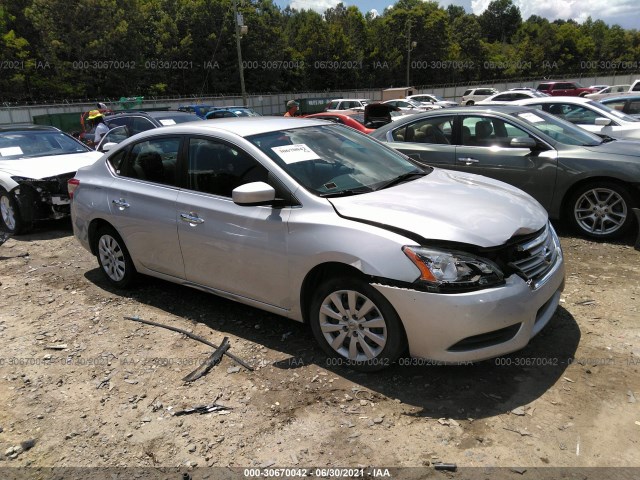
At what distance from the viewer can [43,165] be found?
7758 millimetres

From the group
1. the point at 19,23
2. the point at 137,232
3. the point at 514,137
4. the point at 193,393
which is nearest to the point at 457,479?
→ the point at 193,393

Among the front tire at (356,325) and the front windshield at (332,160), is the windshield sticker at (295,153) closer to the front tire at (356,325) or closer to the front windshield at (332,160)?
the front windshield at (332,160)

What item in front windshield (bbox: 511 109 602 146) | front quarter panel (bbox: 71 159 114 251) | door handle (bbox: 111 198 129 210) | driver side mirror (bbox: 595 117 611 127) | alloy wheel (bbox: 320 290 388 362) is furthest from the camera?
driver side mirror (bbox: 595 117 611 127)

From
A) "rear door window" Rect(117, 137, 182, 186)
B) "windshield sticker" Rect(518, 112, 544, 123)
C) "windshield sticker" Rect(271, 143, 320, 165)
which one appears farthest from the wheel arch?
"windshield sticker" Rect(518, 112, 544, 123)

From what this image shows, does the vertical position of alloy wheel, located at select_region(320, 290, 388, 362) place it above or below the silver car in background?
below

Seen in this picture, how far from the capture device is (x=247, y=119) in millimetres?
4621

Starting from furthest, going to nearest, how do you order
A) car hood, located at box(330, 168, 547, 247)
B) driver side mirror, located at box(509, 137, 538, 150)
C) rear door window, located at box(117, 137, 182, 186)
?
driver side mirror, located at box(509, 137, 538, 150) < rear door window, located at box(117, 137, 182, 186) < car hood, located at box(330, 168, 547, 247)

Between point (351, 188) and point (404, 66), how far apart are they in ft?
254

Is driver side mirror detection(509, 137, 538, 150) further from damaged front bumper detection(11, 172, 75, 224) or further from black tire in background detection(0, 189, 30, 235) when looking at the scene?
black tire in background detection(0, 189, 30, 235)

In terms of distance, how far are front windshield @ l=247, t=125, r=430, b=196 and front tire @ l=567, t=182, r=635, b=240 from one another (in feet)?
8.72

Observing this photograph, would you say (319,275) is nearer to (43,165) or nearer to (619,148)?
(619,148)

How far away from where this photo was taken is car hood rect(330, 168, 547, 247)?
3.06 meters

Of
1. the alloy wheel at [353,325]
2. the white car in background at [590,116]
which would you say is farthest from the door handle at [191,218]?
the white car in background at [590,116]

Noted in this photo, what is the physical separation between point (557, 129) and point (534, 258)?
156 inches
